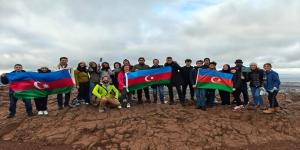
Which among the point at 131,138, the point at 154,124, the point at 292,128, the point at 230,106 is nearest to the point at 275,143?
the point at 292,128

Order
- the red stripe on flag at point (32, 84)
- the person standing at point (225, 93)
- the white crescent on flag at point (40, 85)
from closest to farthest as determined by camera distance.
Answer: the red stripe on flag at point (32, 84) → the white crescent on flag at point (40, 85) → the person standing at point (225, 93)

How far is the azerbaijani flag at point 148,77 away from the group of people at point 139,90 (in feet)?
0.79

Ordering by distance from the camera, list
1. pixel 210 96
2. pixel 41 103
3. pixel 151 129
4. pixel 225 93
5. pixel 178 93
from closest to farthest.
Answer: pixel 151 129 < pixel 41 103 < pixel 178 93 < pixel 210 96 < pixel 225 93

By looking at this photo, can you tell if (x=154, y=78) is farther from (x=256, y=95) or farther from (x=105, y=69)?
(x=256, y=95)

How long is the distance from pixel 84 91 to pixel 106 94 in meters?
1.42

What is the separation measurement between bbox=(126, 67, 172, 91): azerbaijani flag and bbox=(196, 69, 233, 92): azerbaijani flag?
1493mm

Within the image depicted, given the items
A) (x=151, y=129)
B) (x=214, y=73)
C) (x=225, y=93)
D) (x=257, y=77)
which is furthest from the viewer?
(x=225, y=93)

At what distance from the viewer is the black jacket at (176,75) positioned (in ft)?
52.9

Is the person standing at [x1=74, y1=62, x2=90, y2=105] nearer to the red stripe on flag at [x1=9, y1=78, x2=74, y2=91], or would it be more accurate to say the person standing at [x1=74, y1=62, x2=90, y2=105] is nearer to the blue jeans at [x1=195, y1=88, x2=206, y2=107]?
the red stripe on flag at [x1=9, y1=78, x2=74, y2=91]

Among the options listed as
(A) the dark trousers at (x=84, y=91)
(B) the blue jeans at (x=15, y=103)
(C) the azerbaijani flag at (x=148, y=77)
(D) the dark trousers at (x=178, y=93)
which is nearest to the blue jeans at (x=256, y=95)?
(D) the dark trousers at (x=178, y=93)

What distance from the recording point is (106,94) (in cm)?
1492

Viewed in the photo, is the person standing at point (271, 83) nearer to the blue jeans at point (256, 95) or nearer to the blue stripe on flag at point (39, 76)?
the blue jeans at point (256, 95)

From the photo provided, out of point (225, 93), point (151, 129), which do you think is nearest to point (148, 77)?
point (151, 129)

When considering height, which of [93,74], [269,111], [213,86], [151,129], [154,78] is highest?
[93,74]
